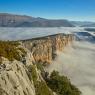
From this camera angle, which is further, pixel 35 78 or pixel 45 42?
pixel 45 42

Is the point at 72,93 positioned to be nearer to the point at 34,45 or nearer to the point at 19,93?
the point at 19,93

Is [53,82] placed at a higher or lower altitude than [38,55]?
higher

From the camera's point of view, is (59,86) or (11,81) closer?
(11,81)

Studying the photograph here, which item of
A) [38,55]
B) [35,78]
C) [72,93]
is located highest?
[35,78]

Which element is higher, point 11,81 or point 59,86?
point 11,81

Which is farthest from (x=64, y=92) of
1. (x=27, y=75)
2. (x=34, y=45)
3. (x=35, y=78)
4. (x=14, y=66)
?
(x=34, y=45)

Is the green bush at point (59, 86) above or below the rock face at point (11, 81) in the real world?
below

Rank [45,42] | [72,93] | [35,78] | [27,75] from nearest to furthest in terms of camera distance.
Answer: [27,75]
[35,78]
[72,93]
[45,42]

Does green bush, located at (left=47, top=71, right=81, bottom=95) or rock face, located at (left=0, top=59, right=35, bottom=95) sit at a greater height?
rock face, located at (left=0, top=59, right=35, bottom=95)

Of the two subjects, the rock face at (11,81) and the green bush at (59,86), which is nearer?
the rock face at (11,81)

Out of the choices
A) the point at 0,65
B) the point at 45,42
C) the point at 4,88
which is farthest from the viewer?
the point at 45,42

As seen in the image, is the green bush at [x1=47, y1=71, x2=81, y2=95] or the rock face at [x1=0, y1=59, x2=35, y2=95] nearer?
the rock face at [x1=0, y1=59, x2=35, y2=95]
